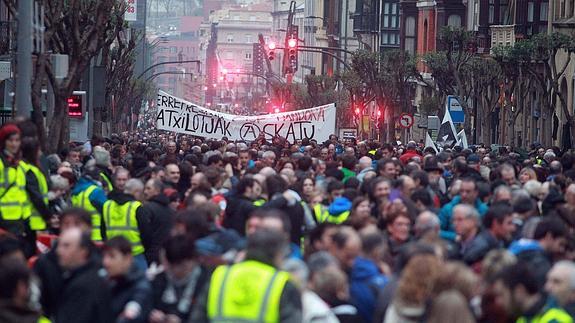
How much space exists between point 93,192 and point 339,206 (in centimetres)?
278

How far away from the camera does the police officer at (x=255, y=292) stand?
9.26m

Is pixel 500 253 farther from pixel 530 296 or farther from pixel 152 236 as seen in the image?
pixel 152 236

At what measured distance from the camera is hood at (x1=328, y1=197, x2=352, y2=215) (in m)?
15.2

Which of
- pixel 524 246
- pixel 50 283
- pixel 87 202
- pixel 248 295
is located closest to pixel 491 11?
pixel 87 202

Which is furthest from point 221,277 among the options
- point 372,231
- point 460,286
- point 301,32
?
point 301,32

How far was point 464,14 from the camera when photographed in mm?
80688

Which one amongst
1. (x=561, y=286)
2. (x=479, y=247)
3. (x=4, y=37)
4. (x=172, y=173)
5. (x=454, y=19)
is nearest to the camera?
(x=561, y=286)

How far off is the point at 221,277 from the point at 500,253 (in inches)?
76.0

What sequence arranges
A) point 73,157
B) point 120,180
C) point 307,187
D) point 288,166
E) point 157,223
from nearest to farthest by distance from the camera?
1. point 157,223
2. point 120,180
3. point 307,187
4. point 288,166
5. point 73,157

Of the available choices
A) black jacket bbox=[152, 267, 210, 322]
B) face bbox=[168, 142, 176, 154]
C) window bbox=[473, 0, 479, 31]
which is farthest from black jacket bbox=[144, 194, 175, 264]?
window bbox=[473, 0, 479, 31]

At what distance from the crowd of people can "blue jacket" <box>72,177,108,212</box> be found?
1 centimetres

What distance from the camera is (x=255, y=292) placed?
925 centimetres

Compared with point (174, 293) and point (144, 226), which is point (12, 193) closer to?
point (144, 226)

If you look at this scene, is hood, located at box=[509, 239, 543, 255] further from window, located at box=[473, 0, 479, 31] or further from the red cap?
window, located at box=[473, 0, 479, 31]
